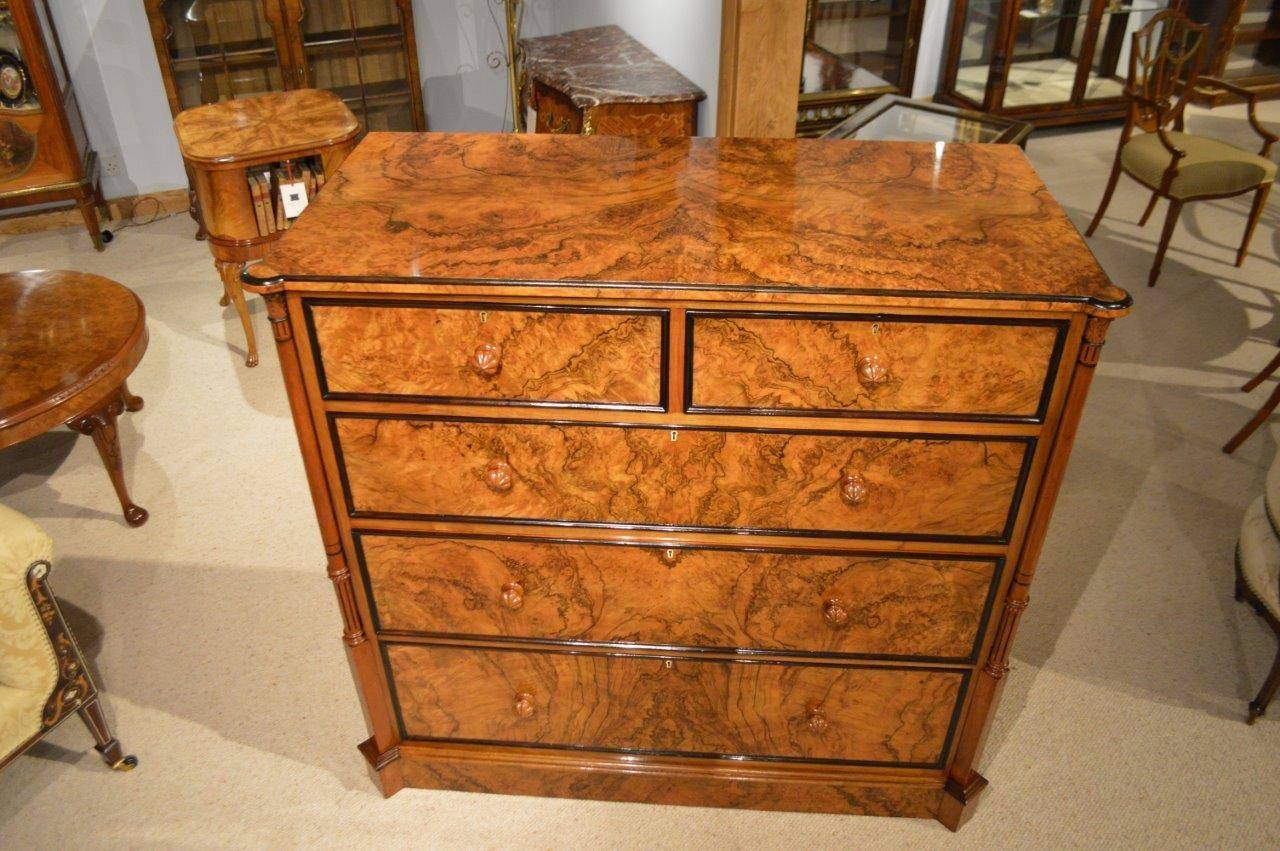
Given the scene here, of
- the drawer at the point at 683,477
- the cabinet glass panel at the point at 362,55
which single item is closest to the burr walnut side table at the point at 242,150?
the cabinet glass panel at the point at 362,55

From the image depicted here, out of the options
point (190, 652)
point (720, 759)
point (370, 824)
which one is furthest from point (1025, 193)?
point (190, 652)

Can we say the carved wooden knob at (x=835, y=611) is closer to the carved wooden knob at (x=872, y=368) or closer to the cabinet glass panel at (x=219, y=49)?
the carved wooden knob at (x=872, y=368)

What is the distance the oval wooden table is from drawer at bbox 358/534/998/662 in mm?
1167

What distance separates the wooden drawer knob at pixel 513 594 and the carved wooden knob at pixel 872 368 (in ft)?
2.74

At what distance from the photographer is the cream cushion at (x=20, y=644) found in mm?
2115

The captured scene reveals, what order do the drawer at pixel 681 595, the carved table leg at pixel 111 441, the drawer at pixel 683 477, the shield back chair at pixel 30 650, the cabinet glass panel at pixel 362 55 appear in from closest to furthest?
Answer: 1. the drawer at pixel 683 477
2. the drawer at pixel 681 595
3. the shield back chair at pixel 30 650
4. the carved table leg at pixel 111 441
5. the cabinet glass panel at pixel 362 55

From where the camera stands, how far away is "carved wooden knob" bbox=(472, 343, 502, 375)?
5.84 feet

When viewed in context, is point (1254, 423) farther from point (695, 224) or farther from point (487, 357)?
point (487, 357)

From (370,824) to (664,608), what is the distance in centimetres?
92

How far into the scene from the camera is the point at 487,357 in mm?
1781

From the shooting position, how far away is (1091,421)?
370 cm

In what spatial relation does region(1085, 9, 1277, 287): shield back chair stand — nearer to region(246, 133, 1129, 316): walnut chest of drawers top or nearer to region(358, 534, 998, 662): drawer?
region(246, 133, 1129, 316): walnut chest of drawers top

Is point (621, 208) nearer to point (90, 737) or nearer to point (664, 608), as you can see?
point (664, 608)

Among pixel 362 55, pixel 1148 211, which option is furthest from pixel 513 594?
pixel 1148 211
